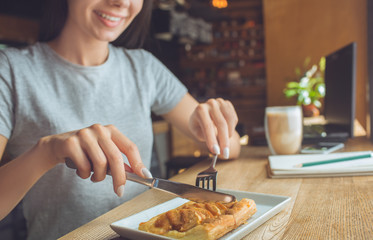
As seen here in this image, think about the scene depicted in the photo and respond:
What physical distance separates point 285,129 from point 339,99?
0.57 meters

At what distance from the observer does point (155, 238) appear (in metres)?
0.52

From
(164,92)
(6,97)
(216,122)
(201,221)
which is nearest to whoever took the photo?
(201,221)

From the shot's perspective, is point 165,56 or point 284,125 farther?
point 165,56

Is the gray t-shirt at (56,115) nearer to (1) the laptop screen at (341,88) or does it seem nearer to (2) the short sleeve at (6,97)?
(2) the short sleeve at (6,97)

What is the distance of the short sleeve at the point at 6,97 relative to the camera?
107 centimetres

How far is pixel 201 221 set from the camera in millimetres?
552

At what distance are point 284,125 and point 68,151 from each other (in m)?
0.83

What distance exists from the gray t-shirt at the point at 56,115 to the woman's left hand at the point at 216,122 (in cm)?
45

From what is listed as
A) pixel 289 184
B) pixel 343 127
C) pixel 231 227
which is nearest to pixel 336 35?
pixel 343 127

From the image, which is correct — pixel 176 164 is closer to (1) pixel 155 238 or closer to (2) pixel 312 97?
(2) pixel 312 97

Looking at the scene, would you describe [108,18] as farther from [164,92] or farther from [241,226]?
[241,226]

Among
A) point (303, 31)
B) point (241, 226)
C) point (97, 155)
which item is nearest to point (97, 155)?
point (97, 155)

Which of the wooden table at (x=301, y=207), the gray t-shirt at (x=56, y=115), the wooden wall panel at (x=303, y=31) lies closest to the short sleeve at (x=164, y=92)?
the gray t-shirt at (x=56, y=115)

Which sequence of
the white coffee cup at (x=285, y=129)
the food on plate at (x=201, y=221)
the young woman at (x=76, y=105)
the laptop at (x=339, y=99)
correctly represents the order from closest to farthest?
the food on plate at (x=201, y=221), the young woman at (x=76, y=105), the white coffee cup at (x=285, y=129), the laptop at (x=339, y=99)
